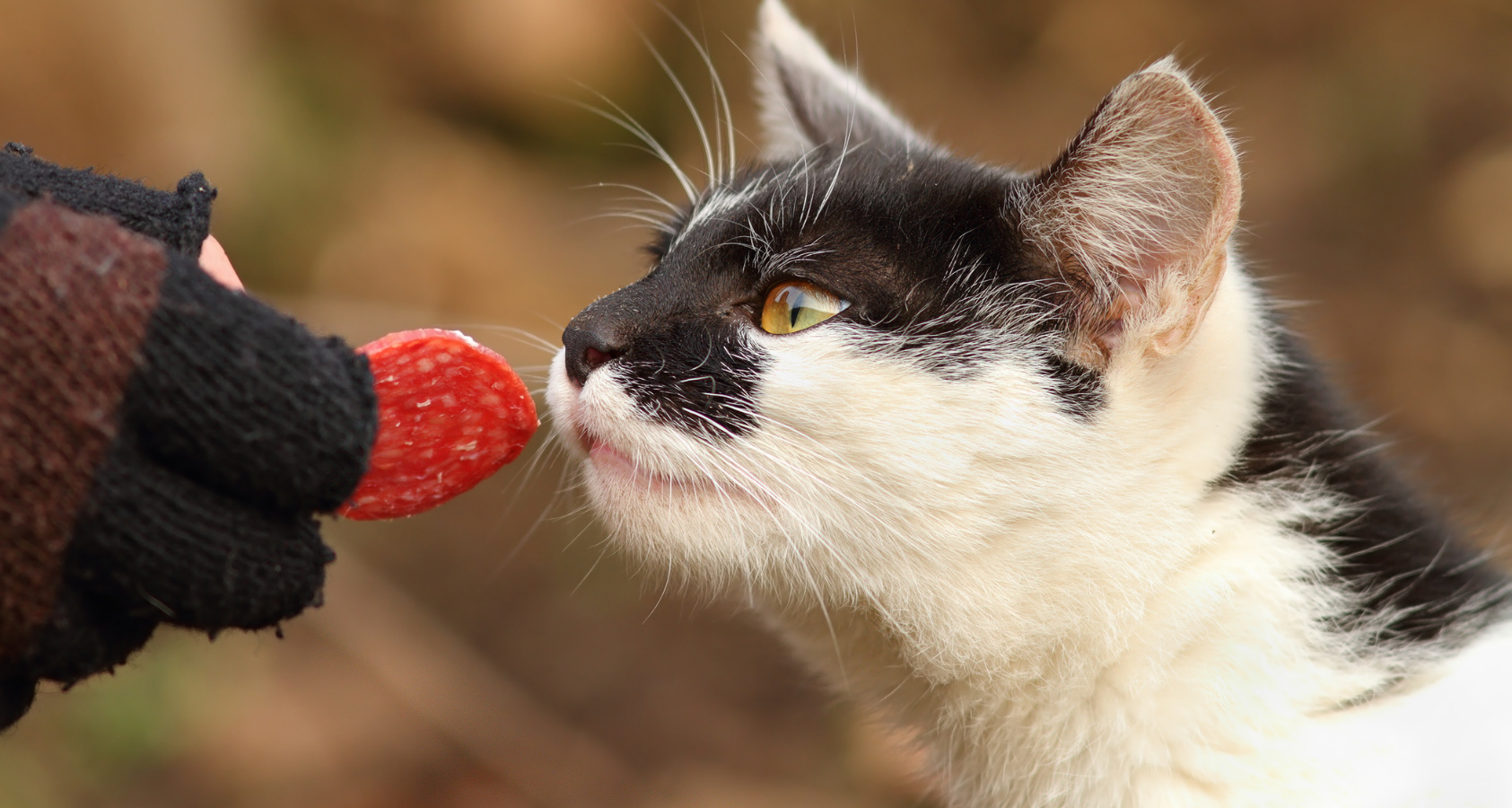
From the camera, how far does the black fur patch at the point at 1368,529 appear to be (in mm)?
1651

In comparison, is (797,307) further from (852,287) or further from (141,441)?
(141,441)

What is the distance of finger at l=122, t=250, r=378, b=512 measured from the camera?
0.99 metres

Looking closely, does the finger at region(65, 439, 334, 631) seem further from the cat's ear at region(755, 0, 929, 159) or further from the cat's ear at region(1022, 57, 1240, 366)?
the cat's ear at region(755, 0, 929, 159)

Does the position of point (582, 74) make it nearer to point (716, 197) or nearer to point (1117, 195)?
point (716, 197)

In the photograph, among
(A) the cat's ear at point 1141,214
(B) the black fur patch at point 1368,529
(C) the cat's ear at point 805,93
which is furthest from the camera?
(C) the cat's ear at point 805,93

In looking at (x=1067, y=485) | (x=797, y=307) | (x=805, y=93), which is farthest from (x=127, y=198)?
(x=805, y=93)

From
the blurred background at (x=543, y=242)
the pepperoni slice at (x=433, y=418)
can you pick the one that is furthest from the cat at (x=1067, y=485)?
the blurred background at (x=543, y=242)

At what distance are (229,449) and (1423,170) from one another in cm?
496

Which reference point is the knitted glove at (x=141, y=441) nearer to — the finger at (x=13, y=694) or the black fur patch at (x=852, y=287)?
the finger at (x=13, y=694)

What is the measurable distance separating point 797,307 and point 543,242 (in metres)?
3.57

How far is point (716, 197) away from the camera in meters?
1.98

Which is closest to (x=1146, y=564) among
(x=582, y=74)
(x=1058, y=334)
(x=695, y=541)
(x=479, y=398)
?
(x=1058, y=334)

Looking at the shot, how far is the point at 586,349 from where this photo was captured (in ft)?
5.27

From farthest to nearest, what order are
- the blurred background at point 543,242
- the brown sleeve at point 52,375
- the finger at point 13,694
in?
the blurred background at point 543,242 → the finger at point 13,694 → the brown sleeve at point 52,375
